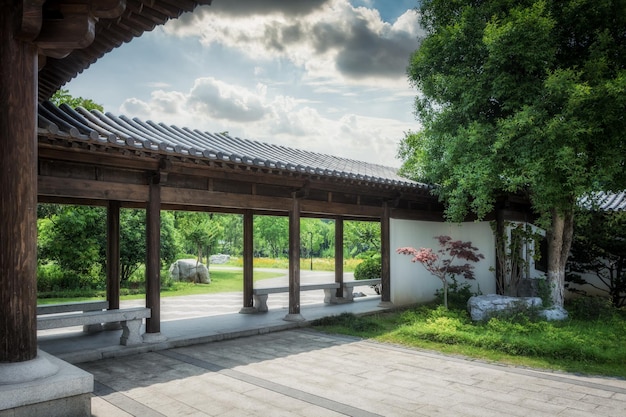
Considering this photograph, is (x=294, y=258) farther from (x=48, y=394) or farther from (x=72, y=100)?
(x=72, y=100)

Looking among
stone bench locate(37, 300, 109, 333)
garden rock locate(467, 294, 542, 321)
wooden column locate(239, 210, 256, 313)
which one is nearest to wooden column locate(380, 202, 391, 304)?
garden rock locate(467, 294, 542, 321)

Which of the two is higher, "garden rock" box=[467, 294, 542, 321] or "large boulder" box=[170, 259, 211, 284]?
"garden rock" box=[467, 294, 542, 321]

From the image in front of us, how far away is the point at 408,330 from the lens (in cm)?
915

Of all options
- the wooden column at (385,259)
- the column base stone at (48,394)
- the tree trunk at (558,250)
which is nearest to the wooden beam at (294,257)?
the wooden column at (385,259)

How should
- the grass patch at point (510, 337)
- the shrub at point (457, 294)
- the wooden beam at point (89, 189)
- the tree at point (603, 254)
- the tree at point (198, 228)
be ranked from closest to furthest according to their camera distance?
1. the wooden beam at point (89, 189)
2. the grass patch at point (510, 337)
3. the shrub at point (457, 294)
4. the tree at point (603, 254)
5. the tree at point (198, 228)

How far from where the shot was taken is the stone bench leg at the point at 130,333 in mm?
7739

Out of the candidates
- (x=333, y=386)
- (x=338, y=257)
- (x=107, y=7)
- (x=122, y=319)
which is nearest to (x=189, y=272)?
(x=338, y=257)

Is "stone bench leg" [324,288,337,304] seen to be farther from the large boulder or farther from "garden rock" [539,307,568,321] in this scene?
the large boulder

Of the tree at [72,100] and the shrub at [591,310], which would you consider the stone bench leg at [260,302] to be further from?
the tree at [72,100]

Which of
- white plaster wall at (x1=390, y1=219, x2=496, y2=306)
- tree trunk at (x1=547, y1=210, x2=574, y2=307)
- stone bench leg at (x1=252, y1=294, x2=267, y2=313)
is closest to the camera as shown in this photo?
tree trunk at (x1=547, y1=210, x2=574, y2=307)

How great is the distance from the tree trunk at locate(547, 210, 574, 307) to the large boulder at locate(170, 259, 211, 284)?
53.0ft

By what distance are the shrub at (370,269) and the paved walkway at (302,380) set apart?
8.69 metres

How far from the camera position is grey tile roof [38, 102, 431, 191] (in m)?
6.18

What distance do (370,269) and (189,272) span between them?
→ 9954mm
